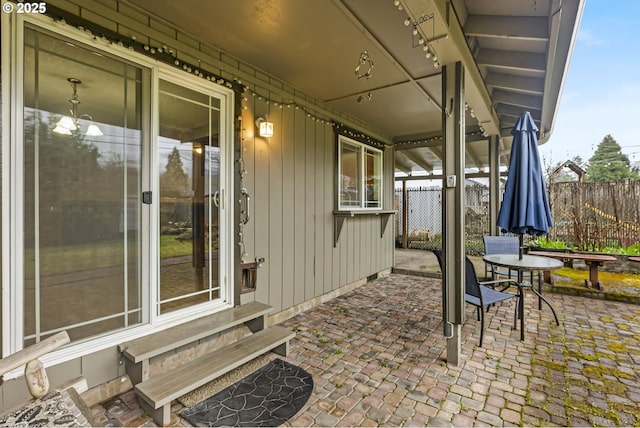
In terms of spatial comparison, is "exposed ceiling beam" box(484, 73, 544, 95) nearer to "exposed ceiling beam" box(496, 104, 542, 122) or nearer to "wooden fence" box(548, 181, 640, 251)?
"exposed ceiling beam" box(496, 104, 542, 122)

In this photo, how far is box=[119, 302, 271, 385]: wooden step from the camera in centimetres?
200

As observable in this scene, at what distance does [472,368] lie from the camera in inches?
97.1

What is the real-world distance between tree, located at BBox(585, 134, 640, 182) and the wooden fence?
70.2 feet

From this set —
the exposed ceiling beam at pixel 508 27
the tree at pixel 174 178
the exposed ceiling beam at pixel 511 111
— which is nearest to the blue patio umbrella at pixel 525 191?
the exposed ceiling beam at pixel 508 27

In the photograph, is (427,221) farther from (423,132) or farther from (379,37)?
(379,37)

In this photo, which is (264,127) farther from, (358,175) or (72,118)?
(358,175)

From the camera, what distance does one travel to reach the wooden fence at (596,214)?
5.70 meters

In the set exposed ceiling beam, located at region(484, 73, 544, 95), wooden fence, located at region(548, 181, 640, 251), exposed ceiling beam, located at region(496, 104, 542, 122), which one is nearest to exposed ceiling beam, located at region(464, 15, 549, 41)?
exposed ceiling beam, located at region(484, 73, 544, 95)

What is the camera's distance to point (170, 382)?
76.5 inches

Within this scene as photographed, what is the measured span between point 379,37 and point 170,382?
324 cm

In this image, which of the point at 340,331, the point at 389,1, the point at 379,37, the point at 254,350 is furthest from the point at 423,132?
the point at 254,350

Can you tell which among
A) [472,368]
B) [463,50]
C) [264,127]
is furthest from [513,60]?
[472,368]

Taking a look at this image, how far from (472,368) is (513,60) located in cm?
330

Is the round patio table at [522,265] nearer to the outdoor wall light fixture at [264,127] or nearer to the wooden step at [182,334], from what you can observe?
the wooden step at [182,334]
